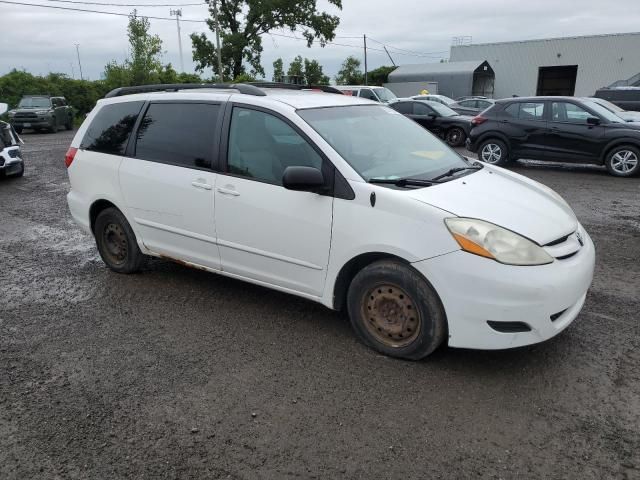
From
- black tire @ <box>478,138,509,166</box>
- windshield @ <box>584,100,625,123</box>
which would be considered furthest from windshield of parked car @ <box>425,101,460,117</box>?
windshield @ <box>584,100,625,123</box>

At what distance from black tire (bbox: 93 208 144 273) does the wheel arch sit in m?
2.31

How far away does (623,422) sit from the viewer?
9.77ft

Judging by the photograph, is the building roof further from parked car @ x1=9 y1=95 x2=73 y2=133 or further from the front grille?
the front grille

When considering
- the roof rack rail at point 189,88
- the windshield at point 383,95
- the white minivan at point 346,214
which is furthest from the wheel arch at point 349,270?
the windshield at point 383,95

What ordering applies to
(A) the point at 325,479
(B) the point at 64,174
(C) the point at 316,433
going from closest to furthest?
(A) the point at 325,479
(C) the point at 316,433
(B) the point at 64,174

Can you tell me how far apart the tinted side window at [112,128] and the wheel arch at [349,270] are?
2597 mm

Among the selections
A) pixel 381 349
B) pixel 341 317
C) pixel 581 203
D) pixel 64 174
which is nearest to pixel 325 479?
pixel 381 349

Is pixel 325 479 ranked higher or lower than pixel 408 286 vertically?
lower

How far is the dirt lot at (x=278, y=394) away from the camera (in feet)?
9.01

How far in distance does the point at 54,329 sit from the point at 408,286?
2834 millimetres

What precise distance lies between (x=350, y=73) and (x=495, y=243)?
167 ft

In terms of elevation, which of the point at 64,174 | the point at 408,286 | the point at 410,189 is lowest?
the point at 64,174

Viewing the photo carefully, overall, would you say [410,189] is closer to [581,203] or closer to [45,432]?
[45,432]

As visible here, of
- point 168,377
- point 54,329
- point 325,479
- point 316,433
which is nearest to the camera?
point 325,479
